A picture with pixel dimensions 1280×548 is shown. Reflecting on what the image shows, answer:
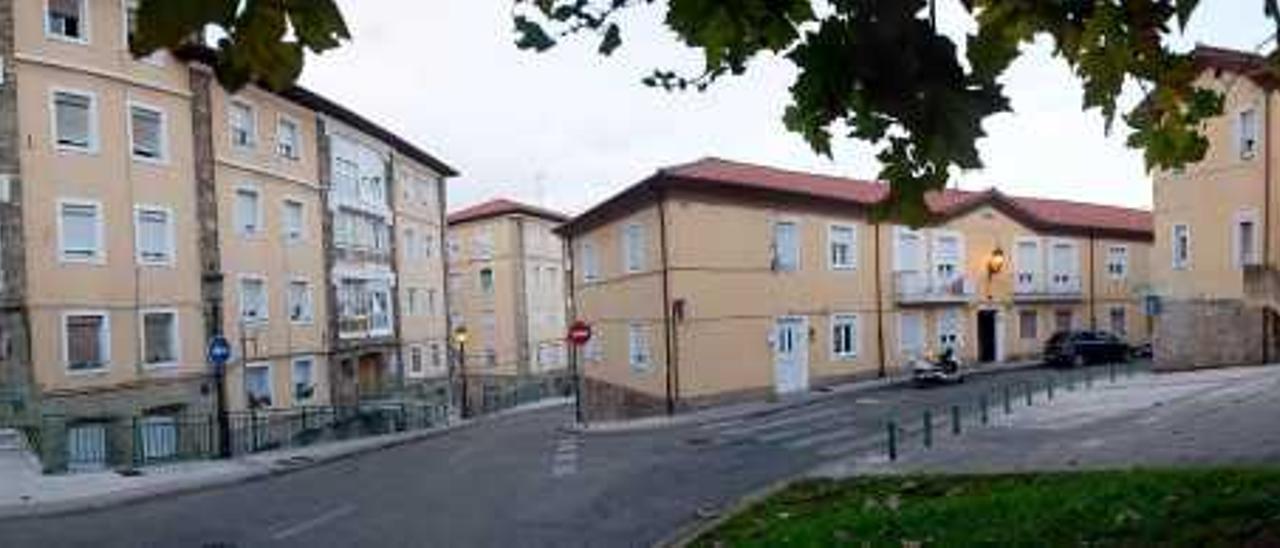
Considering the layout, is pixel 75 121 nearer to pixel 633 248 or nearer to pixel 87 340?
pixel 87 340

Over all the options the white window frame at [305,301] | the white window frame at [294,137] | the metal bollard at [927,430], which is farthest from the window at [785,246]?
the metal bollard at [927,430]

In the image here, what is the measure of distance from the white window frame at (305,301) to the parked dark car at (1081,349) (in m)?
26.8

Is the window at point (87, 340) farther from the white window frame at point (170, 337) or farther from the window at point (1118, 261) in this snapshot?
the window at point (1118, 261)

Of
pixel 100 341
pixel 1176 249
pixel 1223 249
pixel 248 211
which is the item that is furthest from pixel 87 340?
pixel 1223 249

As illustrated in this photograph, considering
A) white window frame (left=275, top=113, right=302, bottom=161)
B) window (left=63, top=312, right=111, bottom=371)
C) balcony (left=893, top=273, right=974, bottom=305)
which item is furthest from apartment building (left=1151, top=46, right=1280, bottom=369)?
window (left=63, top=312, right=111, bottom=371)

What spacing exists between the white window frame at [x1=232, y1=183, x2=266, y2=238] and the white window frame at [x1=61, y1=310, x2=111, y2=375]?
6.29m

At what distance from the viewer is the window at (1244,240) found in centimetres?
3512

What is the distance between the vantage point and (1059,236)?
54781 millimetres

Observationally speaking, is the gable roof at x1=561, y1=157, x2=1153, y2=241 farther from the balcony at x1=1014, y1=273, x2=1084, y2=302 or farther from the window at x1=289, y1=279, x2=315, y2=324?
the window at x1=289, y1=279, x2=315, y2=324

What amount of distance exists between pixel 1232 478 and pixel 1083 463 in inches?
202

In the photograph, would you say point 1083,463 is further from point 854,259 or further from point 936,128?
point 854,259

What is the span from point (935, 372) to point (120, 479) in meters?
24.7

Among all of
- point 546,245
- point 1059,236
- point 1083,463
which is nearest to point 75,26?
point 1083,463

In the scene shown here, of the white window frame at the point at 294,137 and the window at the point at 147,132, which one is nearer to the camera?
the window at the point at 147,132
